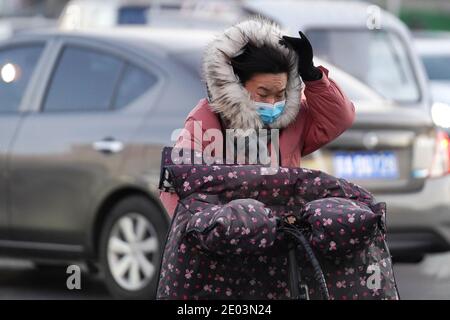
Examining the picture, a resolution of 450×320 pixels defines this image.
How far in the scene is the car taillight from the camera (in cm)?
830

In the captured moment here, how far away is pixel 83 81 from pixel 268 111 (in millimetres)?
4359

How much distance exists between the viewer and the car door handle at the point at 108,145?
7.93 meters

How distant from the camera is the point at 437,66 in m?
17.4

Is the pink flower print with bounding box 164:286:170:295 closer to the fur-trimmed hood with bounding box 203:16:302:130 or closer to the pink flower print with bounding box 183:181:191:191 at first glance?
the pink flower print with bounding box 183:181:191:191

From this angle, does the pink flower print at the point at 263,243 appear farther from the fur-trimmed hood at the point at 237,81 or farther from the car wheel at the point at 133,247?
the car wheel at the point at 133,247

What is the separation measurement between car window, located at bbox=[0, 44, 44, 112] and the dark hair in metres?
4.58

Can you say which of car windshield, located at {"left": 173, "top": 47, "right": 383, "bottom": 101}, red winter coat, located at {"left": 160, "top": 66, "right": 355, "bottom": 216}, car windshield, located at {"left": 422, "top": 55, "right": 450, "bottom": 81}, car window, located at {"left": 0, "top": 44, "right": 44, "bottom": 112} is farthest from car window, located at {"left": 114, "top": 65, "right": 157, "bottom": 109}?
car windshield, located at {"left": 422, "top": 55, "right": 450, "bottom": 81}

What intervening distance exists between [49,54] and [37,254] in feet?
4.34

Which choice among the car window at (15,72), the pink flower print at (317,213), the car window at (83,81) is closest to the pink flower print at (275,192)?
the pink flower print at (317,213)

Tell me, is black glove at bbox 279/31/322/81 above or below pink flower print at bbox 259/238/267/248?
above
